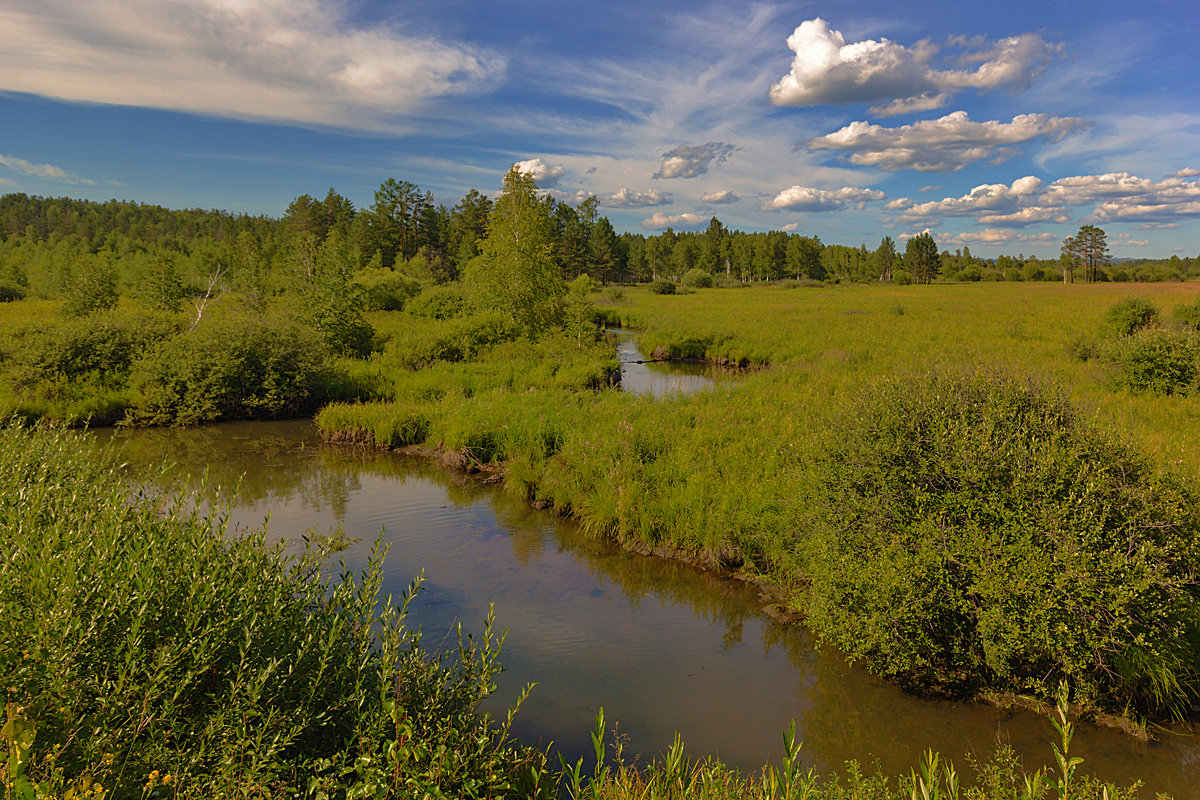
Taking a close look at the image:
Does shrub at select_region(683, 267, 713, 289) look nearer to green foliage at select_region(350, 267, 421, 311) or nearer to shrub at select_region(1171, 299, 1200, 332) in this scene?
green foliage at select_region(350, 267, 421, 311)

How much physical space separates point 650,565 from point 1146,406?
12376mm

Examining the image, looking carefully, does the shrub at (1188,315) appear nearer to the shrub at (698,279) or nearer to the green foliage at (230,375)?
the green foliage at (230,375)

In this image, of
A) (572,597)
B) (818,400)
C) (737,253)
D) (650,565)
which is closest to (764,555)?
(650,565)

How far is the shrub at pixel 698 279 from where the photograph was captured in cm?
10000

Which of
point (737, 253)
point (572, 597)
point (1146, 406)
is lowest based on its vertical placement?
point (572, 597)

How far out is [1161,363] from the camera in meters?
15.3

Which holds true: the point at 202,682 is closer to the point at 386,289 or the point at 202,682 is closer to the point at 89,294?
the point at 89,294

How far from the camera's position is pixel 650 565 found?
995 centimetres

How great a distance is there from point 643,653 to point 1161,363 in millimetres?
16289

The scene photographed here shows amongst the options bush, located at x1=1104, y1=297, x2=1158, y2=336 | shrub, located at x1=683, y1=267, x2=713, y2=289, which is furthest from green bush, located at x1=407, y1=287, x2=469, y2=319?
shrub, located at x1=683, y1=267, x2=713, y2=289

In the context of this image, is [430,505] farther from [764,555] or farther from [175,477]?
[764,555]

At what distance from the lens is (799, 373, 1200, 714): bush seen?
5.59 m

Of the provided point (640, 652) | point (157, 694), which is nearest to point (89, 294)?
point (640, 652)

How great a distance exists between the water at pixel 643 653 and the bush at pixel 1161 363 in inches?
521
